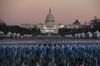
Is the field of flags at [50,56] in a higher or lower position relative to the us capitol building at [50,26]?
lower

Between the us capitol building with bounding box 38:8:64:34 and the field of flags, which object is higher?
the us capitol building with bounding box 38:8:64:34

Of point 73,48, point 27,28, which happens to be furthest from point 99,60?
point 27,28

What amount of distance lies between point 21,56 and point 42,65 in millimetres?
872

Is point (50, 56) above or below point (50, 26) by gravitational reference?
below

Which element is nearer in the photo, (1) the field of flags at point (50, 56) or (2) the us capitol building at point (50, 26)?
(1) the field of flags at point (50, 56)

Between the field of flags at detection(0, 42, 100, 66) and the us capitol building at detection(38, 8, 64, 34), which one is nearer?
the field of flags at detection(0, 42, 100, 66)

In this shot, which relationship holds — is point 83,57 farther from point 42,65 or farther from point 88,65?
point 42,65

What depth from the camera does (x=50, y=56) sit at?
9.55 metres

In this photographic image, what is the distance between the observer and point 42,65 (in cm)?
973

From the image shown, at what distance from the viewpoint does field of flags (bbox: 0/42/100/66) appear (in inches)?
381

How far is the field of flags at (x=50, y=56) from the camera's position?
967 cm

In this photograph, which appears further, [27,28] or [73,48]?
[27,28]

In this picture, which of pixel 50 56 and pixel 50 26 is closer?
pixel 50 56

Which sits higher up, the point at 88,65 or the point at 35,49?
the point at 35,49
